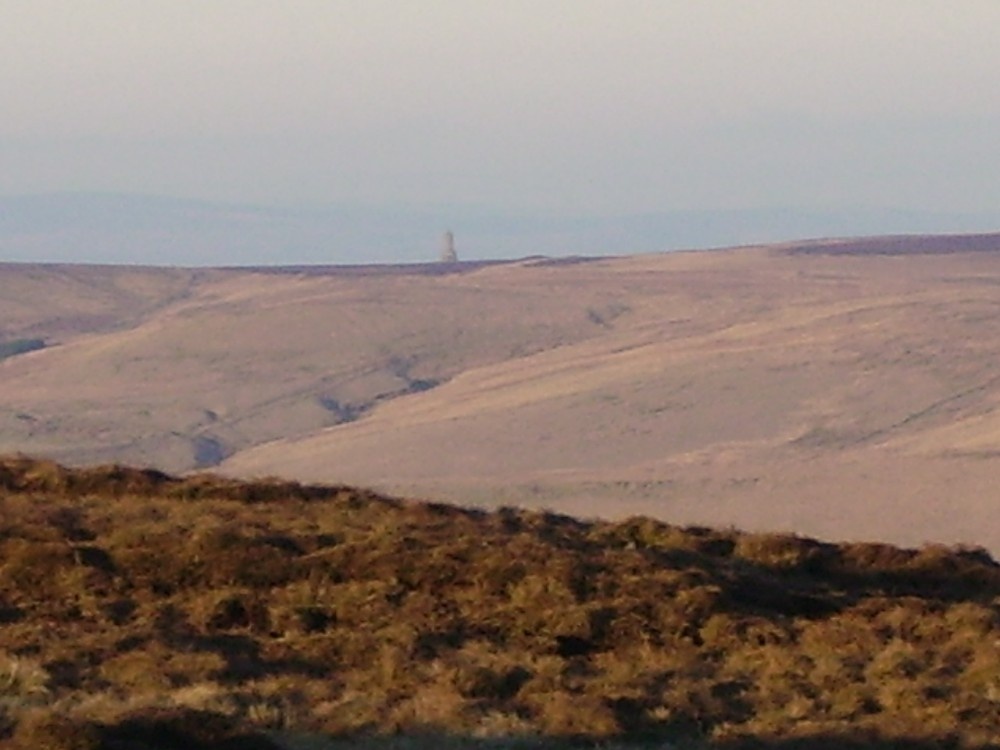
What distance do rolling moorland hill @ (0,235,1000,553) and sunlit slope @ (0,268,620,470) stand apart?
0.15 m

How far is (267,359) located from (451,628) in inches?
2285

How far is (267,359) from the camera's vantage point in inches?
2758

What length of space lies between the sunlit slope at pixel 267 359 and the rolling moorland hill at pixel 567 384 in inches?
5.8

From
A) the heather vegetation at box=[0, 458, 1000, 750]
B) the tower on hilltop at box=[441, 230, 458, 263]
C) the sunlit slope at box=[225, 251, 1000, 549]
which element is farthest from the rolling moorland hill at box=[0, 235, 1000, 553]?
the tower on hilltop at box=[441, 230, 458, 263]

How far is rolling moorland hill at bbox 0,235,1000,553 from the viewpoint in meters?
46.6

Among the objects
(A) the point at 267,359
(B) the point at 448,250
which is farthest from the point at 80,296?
(B) the point at 448,250

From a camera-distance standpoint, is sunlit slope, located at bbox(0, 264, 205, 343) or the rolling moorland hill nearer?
the rolling moorland hill

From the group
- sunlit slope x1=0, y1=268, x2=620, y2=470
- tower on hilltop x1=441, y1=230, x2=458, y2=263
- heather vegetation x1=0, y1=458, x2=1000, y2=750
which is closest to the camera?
heather vegetation x1=0, y1=458, x2=1000, y2=750

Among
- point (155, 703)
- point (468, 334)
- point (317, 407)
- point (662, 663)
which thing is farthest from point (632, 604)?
point (468, 334)

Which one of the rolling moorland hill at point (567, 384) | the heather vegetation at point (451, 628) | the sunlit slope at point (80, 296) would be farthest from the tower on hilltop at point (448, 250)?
the heather vegetation at point (451, 628)

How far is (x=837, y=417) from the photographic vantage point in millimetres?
55344

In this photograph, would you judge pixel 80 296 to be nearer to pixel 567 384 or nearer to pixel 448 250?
pixel 448 250

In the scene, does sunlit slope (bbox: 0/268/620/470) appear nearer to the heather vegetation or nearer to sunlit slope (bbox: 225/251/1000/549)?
sunlit slope (bbox: 225/251/1000/549)

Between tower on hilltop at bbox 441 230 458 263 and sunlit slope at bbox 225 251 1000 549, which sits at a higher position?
tower on hilltop at bbox 441 230 458 263
